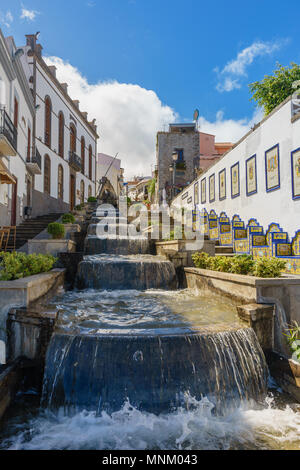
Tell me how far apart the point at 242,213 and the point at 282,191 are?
271 cm

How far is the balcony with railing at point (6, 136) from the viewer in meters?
10.5

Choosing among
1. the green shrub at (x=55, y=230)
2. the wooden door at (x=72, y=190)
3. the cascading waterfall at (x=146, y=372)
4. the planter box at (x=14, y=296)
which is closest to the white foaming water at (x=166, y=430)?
the cascading waterfall at (x=146, y=372)

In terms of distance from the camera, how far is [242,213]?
1080 cm

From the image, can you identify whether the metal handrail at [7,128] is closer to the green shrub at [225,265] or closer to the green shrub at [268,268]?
the green shrub at [225,265]

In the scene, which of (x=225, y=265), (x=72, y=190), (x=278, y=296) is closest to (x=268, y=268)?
(x=278, y=296)

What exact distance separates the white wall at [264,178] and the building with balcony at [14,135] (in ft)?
27.1

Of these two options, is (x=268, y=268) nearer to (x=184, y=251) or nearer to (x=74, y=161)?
(x=184, y=251)

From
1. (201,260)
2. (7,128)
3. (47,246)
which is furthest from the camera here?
(7,128)

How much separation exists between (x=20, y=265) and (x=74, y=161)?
2100cm

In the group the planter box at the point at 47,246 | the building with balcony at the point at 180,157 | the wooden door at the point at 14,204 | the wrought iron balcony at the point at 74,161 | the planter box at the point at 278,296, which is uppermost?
the building with balcony at the point at 180,157

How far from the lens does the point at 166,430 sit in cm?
318

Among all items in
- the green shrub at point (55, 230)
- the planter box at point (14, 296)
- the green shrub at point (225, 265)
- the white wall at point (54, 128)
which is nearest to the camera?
the planter box at point (14, 296)
